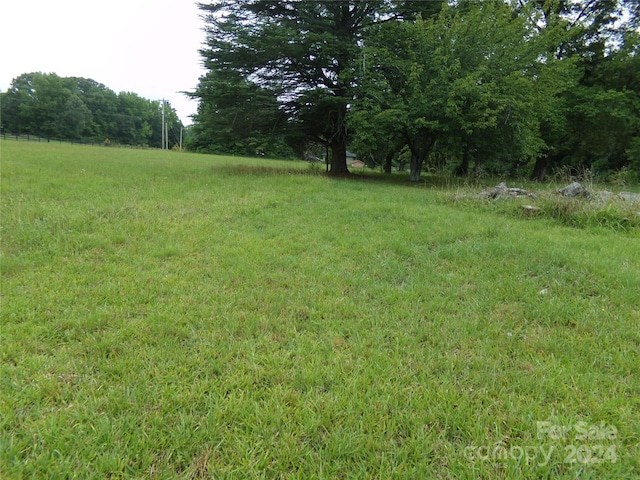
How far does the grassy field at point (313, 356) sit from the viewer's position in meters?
1.37

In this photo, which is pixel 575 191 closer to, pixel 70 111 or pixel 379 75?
pixel 379 75

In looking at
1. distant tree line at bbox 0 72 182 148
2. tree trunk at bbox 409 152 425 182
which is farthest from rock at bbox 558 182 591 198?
distant tree line at bbox 0 72 182 148

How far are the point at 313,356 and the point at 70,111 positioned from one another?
70.9 metres

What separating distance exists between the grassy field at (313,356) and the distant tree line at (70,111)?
2133 inches

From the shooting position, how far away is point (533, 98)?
10281mm

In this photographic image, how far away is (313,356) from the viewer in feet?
6.51

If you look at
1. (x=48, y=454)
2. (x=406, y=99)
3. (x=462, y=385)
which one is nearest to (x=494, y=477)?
(x=462, y=385)

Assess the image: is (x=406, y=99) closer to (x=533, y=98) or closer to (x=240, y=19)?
(x=533, y=98)

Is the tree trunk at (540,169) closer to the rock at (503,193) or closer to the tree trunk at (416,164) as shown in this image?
the tree trunk at (416,164)

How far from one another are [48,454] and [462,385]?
198 centimetres

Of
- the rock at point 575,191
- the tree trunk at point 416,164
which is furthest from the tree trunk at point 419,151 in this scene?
the rock at point 575,191

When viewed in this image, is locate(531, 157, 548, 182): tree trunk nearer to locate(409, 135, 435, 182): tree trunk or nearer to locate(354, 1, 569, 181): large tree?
locate(354, 1, 569, 181): large tree

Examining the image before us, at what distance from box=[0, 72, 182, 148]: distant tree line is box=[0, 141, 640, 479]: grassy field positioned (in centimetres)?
5417

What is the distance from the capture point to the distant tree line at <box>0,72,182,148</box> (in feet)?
173
